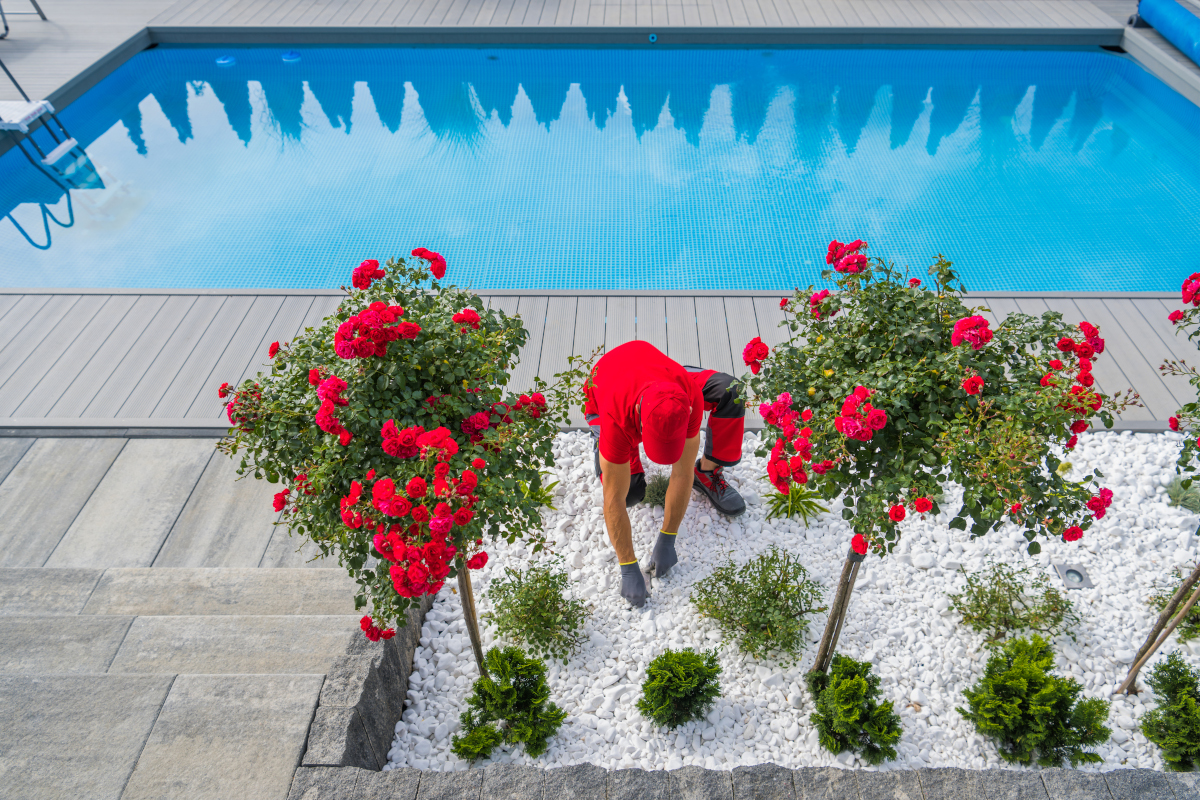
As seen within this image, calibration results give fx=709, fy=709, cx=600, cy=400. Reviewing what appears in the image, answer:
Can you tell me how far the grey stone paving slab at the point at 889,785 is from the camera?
180cm

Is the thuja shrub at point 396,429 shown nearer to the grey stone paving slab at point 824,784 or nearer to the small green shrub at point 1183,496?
the grey stone paving slab at point 824,784

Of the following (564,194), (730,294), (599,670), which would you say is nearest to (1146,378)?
(730,294)

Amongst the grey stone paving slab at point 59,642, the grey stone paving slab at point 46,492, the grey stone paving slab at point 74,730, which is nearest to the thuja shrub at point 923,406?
the grey stone paving slab at point 74,730

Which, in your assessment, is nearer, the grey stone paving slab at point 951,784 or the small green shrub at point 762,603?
the grey stone paving slab at point 951,784

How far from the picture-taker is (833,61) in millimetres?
7789

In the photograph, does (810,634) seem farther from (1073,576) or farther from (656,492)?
A: (1073,576)

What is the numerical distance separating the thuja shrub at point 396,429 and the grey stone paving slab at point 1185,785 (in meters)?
1.73

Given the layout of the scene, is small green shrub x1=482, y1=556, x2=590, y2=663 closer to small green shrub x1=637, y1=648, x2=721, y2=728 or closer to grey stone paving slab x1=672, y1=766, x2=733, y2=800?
small green shrub x1=637, y1=648, x2=721, y2=728

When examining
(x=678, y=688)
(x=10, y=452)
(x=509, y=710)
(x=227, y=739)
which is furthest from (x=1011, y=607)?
(x=10, y=452)

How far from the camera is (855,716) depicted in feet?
7.06

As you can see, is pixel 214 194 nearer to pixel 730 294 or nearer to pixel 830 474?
pixel 730 294

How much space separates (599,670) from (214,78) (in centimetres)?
824

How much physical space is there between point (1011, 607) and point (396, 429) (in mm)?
2300

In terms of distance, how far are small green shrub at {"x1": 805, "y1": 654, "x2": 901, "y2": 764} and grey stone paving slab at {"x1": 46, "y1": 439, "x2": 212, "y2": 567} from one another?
8.71ft
